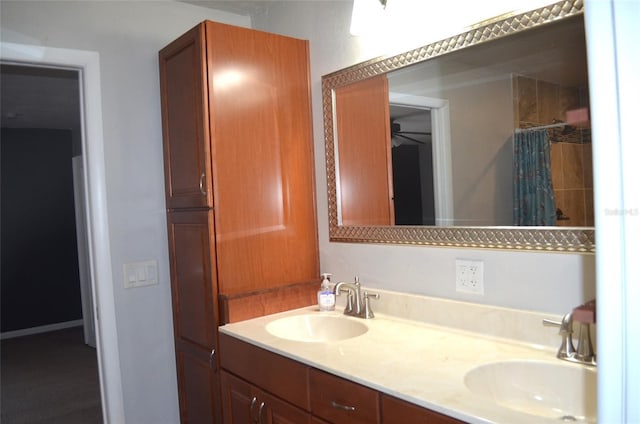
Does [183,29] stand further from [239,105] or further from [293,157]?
[293,157]

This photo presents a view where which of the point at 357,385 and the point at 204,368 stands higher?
the point at 357,385

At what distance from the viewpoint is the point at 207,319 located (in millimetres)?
2092

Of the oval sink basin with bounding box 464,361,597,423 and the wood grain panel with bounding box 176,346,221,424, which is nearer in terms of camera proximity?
the oval sink basin with bounding box 464,361,597,423

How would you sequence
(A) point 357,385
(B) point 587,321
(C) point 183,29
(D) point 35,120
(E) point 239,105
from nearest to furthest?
(B) point 587,321
(A) point 357,385
(E) point 239,105
(C) point 183,29
(D) point 35,120

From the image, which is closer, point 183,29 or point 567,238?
point 567,238

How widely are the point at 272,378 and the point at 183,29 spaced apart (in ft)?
5.70

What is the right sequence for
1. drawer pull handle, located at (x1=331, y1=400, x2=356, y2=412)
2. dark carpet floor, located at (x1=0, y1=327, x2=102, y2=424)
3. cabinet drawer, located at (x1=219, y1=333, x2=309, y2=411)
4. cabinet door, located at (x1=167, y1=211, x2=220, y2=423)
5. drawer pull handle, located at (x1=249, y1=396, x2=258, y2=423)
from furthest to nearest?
dark carpet floor, located at (x1=0, y1=327, x2=102, y2=424) < cabinet door, located at (x1=167, y1=211, x2=220, y2=423) < drawer pull handle, located at (x1=249, y1=396, x2=258, y2=423) < cabinet drawer, located at (x1=219, y1=333, x2=309, y2=411) < drawer pull handle, located at (x1=331, y1=400, x2=356, y2=412)

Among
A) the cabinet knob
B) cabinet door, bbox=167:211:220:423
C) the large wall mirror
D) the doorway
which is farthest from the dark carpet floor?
the large wall mirror

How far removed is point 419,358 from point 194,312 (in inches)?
44.6

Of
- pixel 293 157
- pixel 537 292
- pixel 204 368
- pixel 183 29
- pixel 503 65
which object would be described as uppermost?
pixel 183 29

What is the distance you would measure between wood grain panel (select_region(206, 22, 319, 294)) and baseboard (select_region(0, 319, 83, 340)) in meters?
4.76

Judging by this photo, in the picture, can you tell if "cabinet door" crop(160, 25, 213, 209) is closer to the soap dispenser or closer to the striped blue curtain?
the soap dispenser

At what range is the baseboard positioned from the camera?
557 cm

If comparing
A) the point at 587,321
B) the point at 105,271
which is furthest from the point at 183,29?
the point at 587,321
